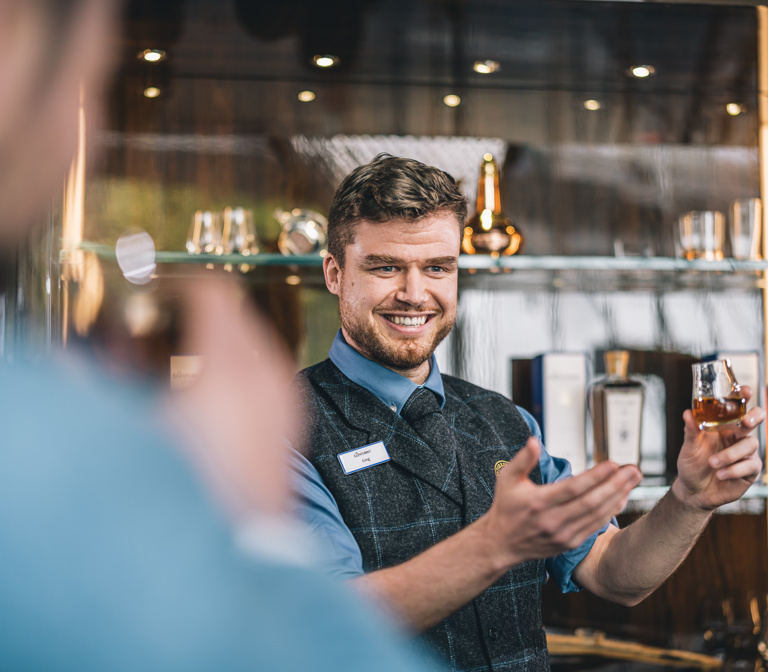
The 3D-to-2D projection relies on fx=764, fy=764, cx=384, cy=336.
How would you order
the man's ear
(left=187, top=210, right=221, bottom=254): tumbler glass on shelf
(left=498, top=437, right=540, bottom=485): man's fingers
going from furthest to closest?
(left=187, top=210, right=221, bottom=254): tumbler glass on shelf < the man's ear < (left=498, top=437, right=540, bottom=485): man's fingers

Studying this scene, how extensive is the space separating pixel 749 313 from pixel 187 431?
8.60 ft

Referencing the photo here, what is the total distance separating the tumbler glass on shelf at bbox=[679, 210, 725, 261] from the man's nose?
1.11 meters

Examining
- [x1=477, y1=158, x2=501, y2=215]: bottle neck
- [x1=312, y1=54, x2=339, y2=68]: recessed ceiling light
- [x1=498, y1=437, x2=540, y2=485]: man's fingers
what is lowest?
[x1=498, y1=437, x2=540, y2=485]: man's fingers

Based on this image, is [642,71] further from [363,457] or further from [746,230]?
[363,457]

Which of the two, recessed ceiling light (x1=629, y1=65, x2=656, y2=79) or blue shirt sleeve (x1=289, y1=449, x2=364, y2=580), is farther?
recessed ceiling light (x1=629, y1=65, x2=656, y2=79)

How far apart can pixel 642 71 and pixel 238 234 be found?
4.51 feet

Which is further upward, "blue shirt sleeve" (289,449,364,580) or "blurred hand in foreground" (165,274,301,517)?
"blurred hand in foreground" (165,274,301,517)

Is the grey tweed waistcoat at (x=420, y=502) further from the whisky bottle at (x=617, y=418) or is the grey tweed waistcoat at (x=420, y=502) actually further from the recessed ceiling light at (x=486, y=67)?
the recessed ceiling light at (x=486, y=67)

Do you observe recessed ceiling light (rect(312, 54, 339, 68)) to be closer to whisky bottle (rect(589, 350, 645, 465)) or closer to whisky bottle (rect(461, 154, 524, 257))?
whisky bottle (rect(461, 154, 524, 257))

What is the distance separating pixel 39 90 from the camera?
1.29ft

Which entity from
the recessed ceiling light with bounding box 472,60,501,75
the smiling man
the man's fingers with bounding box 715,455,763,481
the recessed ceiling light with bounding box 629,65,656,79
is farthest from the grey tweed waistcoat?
the recessed ceiling light with bounding box 629,65,656,79

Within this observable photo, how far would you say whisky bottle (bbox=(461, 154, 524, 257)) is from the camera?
2289 millimetres

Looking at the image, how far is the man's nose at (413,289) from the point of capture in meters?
1.73

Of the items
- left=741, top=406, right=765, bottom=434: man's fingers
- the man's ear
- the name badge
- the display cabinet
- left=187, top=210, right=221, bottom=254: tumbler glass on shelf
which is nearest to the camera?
left=741, top=406, right=765, bottom=434: man's fingers
